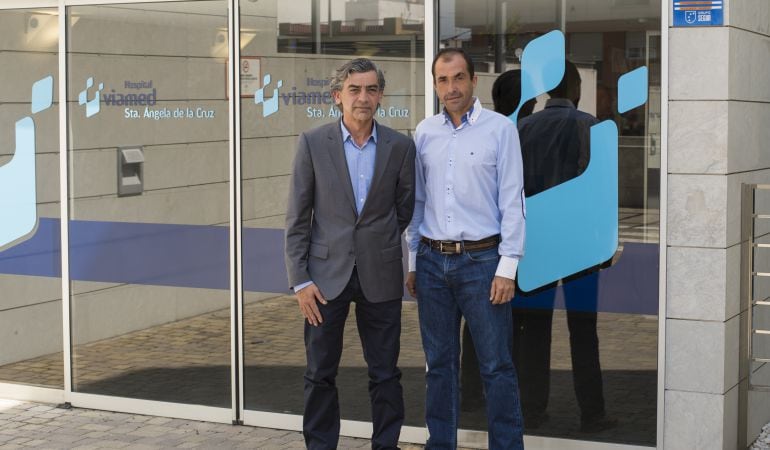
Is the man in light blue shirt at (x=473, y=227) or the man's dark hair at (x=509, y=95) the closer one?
the man in light blue shirt at (x=473, y=227)

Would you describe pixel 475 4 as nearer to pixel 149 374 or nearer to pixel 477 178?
pixel 477 178

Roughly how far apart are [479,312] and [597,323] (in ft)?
3.16

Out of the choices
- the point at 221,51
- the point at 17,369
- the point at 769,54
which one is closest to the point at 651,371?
the point at 769,54

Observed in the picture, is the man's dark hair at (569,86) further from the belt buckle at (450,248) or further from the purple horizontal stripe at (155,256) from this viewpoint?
the belt buckle at (450,248)

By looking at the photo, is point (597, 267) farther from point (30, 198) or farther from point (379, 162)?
point (30, 198)

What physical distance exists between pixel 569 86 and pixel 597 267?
936mm

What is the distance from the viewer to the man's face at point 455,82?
536 centimetres

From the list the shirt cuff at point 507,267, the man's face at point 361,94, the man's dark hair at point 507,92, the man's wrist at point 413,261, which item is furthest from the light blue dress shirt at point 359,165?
the man's dark hair at point 507,92

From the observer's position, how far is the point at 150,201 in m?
7.12

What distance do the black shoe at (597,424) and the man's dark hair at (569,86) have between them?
5.40 feet

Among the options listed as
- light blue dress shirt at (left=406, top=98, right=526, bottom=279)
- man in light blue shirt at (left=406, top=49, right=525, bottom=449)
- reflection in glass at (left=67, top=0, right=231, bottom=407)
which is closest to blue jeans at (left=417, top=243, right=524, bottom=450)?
man in light blue shirt at (left=406, top=49, right=525, bottom=449)

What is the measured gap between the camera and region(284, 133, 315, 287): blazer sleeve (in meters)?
5.42

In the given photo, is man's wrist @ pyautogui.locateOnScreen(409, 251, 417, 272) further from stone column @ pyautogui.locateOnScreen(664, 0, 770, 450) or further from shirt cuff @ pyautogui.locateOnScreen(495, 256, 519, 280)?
stone column @ pyautogui.locateOnScreen(664, 0, 770, 450)

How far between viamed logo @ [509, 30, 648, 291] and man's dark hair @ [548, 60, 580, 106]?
0.03m
